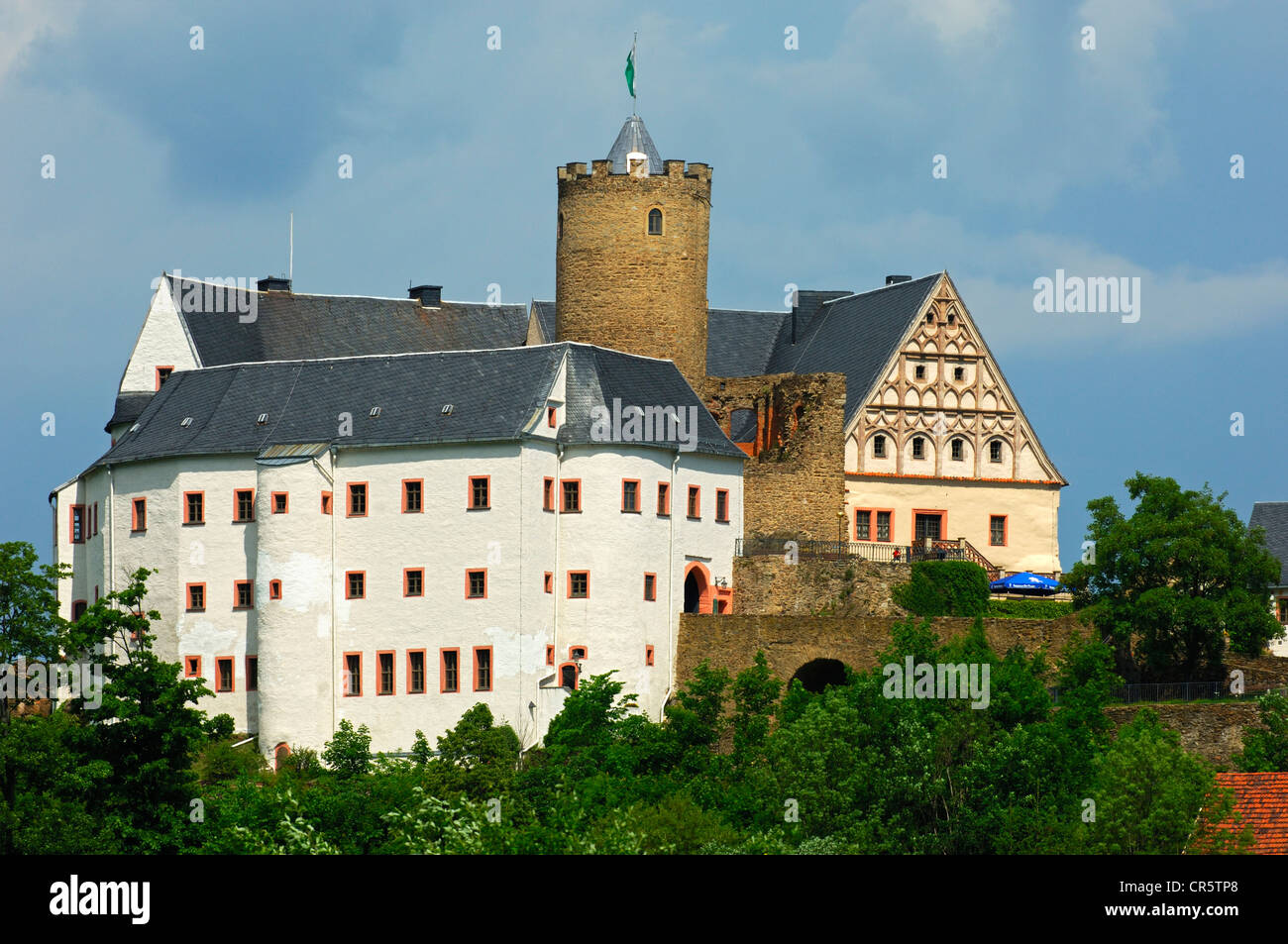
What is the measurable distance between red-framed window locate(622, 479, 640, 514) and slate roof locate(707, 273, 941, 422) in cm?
1030

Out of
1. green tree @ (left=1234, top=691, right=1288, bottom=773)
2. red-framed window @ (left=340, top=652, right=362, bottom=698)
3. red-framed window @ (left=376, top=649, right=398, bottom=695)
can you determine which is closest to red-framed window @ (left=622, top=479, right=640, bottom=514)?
red-framed window @ (left=376, top=649, right=398, bottom=695)

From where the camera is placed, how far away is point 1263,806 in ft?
147

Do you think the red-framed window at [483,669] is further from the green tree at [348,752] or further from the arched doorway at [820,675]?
the arched doorway at [820,675]

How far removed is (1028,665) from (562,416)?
15230 mm

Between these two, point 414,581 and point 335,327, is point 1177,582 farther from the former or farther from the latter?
point 335,327

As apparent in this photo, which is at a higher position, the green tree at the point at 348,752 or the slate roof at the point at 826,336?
the slate roof at the point at 826,336

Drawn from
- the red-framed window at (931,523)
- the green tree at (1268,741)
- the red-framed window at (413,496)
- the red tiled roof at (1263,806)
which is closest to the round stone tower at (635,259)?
the red-framed window at (931,523)

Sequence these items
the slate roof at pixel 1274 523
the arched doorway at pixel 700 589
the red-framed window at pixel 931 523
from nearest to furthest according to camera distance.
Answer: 1. the arched doorway at pixel 700 589
2. the red-framed window at pixel 931 523
3. the slate roof at pixel 1274 523

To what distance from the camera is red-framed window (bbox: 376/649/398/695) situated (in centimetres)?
6512

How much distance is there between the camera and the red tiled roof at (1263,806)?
43188mm

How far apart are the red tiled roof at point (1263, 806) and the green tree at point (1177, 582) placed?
1470 cm

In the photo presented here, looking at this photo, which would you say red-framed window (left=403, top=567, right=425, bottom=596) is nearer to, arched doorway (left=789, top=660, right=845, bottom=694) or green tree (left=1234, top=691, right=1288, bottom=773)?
arched doorway (left=789, top=660, right=845, bottom=694)

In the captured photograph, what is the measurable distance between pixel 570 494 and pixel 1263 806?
2598 cm
